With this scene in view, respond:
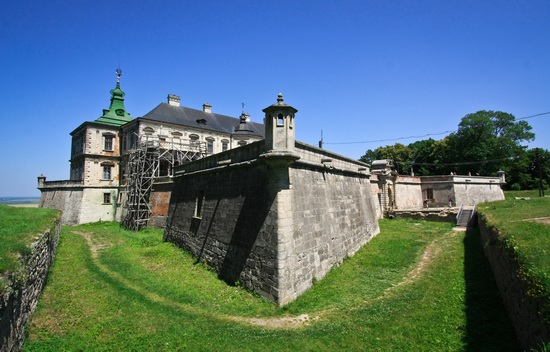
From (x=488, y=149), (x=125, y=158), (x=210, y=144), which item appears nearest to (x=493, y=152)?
(x=488, y=149)

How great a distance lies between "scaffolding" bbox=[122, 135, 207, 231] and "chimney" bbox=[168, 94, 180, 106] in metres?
6.75

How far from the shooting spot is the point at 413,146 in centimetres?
5697

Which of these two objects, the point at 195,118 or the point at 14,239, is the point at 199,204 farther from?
the point at 195,118

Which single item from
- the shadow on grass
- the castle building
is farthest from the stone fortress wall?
the castle building

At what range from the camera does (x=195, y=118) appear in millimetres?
32875

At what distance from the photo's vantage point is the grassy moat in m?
6.07

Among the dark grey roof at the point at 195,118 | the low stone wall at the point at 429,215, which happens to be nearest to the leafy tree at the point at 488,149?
the low stone wall at the point at 429,215

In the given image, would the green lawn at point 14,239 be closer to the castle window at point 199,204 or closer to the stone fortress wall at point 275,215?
the stone fortress wall at point 275,215

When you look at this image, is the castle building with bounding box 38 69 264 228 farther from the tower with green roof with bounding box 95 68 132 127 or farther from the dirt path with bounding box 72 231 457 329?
the dirt path with bounding box 72 231 457 329

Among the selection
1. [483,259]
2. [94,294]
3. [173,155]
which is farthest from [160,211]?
[483,259]

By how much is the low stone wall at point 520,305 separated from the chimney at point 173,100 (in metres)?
32.7

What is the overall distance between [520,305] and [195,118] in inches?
1272

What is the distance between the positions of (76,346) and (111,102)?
33.3 m

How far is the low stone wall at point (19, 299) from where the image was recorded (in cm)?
479
